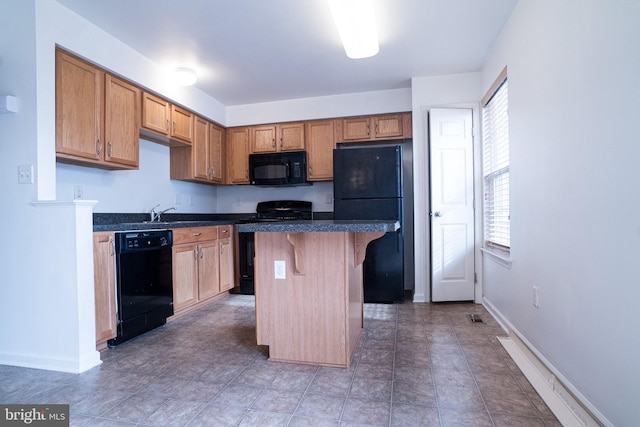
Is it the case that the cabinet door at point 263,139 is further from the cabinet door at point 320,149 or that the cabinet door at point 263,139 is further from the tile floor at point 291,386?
the tile floor at point 291,386

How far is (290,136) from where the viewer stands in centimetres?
417

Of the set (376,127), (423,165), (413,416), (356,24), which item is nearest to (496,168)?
(423,165)

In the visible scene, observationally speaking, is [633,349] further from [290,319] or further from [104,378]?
[104,378]

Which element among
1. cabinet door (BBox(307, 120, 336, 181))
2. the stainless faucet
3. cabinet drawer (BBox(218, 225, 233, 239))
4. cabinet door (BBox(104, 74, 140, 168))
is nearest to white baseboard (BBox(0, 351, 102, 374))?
cabinet door (BBox(104, 74, 140, 168))

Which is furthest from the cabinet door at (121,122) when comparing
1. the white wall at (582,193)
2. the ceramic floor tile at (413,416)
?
the white wall at (582,193)

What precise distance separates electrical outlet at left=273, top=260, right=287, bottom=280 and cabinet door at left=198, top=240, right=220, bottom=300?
157 cm

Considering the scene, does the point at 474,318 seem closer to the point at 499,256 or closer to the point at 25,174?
the point at 499,256

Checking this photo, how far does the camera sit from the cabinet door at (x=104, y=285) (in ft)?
7.32

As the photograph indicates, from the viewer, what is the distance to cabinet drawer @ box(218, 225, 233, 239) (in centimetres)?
374

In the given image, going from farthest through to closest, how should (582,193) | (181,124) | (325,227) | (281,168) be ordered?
(281,168) → (181,124) → (325,227) → (582,193)

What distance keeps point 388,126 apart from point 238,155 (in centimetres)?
197

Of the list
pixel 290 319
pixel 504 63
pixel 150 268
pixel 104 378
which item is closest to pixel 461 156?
pixel 504 63

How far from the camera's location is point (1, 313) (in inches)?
85.0

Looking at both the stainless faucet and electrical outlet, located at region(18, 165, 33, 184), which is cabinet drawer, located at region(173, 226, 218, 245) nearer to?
the stainless faucet
